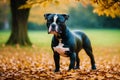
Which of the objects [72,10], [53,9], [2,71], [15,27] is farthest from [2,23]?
[2,71]

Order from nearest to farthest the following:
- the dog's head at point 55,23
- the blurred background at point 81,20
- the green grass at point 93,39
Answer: the dog's head at point 55,23, the green grass at point 93,39, the blurred background at point 81,20

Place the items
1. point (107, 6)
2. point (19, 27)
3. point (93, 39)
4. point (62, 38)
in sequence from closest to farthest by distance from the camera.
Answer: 1. point (62, 38)
2. point (107, 6)
3. point (19, 27)
4. point (93, 39)

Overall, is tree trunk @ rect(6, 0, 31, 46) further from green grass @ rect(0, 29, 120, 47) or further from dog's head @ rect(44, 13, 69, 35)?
dog's head @ rect(44, 13, 69, 35)

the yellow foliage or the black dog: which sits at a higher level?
the yellow foliage

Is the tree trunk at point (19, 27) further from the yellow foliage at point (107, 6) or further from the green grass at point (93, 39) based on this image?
the yellow foliage at point (107, 6)

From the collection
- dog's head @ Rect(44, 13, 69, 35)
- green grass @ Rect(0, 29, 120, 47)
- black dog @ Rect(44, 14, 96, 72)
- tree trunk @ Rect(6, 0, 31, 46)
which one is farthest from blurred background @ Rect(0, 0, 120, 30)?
dog's head @ Rect(44, 13, 69, 35)

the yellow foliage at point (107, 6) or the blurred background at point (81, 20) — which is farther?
the blurred background at point (81, 20)

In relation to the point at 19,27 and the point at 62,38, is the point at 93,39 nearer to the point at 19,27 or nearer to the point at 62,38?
the point at 19,27

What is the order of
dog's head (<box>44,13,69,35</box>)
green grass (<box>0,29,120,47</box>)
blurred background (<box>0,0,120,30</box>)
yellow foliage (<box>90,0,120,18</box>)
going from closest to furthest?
dog's head (<box>44,13,69,35</box>)
yellow foliage (<box>90,0,120,18</box>)
green grass (<box>0,29,120,47</box>)
blurred background (<box>0,0,120,30</box>)

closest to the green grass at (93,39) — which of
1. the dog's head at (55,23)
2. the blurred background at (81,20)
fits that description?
the blurred background at (81,20)

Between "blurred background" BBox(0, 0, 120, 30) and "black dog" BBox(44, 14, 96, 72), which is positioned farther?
"blurred background" BBox(0, 0, 120, 30)

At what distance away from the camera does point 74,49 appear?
347 inches

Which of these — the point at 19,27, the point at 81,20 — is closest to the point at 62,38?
the point at 19,27

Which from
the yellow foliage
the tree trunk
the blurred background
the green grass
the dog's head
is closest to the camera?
the dog's head
